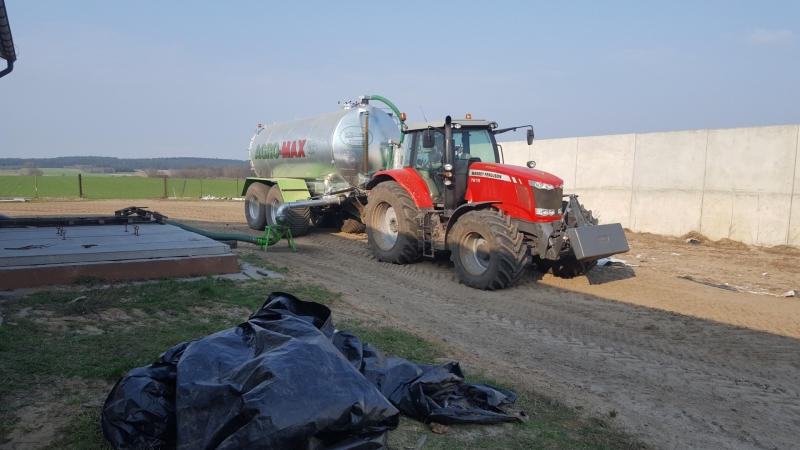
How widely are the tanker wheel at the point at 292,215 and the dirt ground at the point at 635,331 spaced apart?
1588mm

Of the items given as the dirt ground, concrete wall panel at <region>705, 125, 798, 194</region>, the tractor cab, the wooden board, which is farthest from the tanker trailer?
concrete wall panel at <region>705, 125, 798, 194</region>

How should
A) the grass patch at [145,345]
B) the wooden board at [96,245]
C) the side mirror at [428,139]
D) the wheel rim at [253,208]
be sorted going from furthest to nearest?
the wheel rim at [253,208] < the side mirror at [428,139] < the wooden board at [96,245] < the grass patch at [145,345]

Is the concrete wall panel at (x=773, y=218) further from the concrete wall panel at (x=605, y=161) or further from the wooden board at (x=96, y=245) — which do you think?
the wooden board at (x=96, y=245)

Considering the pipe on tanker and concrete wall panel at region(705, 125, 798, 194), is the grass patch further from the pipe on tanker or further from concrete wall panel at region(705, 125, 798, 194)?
concrete wall panel at region(705, 125, 798, 194)

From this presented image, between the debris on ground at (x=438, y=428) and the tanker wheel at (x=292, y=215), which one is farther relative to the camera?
the tanker wheel at (x=292, y=215)

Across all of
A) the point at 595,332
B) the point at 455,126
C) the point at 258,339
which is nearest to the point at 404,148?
the point at 455,126

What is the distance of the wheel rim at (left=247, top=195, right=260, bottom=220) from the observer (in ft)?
48.5

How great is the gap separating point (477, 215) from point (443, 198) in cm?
114

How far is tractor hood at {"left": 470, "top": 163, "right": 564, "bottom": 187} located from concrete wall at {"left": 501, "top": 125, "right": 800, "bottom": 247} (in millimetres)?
6945

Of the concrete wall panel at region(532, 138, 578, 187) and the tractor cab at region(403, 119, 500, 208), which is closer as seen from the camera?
the tractor cab at region(403, 119, 500, 208)

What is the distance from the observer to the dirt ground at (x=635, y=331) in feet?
14.8

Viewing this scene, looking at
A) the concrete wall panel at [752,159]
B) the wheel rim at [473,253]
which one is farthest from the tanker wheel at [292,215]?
the concrete wall panel at [752,159]

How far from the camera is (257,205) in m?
14.7

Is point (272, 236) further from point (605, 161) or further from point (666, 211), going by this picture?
point (605, 161)
